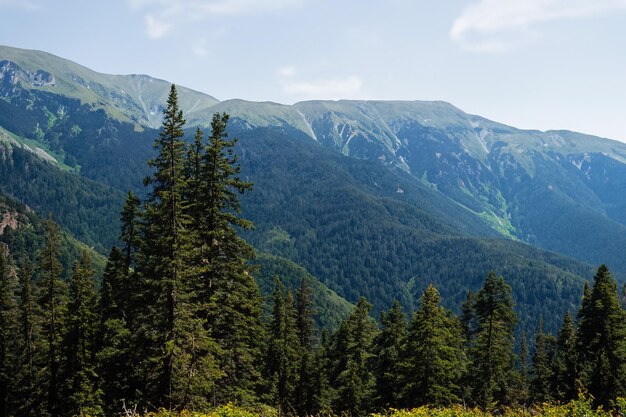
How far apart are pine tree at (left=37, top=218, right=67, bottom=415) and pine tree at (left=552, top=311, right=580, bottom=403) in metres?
47.4

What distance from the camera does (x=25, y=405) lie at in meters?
42.0

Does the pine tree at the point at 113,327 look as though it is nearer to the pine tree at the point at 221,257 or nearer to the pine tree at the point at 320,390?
the pine tree at the point at 221,257

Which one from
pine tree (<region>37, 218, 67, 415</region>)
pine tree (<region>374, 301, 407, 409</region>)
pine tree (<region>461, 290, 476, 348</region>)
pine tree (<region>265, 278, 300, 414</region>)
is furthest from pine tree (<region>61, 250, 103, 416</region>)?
pine tree (<region>461, 290, 476, 348</region>)

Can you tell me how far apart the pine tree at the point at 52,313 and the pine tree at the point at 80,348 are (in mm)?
1049

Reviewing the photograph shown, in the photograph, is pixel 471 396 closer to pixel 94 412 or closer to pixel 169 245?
pixel 94 412

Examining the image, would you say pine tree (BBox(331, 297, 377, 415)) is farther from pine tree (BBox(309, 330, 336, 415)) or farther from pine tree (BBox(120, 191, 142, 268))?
pine tree (BBox(120, 191, 142, 268))

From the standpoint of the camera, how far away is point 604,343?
140 feet

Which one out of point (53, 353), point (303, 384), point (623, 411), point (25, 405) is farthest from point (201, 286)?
point (303, 384)

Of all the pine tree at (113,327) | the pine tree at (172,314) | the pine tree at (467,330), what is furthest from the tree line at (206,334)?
the pine tree at (467,330)

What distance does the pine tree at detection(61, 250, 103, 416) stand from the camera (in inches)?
1463

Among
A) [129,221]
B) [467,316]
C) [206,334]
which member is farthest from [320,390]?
[206,334]

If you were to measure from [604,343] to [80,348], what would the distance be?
44.0 m

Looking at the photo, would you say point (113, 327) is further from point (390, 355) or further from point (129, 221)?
point (390, 355)

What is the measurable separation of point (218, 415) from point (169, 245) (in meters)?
9.29
